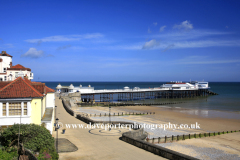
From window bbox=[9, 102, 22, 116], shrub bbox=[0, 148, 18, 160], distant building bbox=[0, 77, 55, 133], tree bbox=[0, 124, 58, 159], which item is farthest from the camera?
window bbox=[9, 102, 22, 116]

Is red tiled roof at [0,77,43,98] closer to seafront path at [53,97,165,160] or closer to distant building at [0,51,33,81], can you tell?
seafront path at [53,97,165,160]

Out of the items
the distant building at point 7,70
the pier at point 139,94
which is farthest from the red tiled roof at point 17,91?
the pier at point 139,94

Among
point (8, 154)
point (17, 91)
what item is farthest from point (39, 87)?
point (8, 154)

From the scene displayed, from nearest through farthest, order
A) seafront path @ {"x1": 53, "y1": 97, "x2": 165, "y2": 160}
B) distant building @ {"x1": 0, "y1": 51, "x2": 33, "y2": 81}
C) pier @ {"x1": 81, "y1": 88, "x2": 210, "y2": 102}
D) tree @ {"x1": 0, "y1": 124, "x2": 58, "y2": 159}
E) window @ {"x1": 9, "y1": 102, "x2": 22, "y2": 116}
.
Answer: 1. tree @ {"x1": 0, "y1": 124, "x2": 58, "y2": 159}
2. seafront path @ {"x1": 53, "y1": 97, "x2": 165, "y2": 160}
3. window @ {"x1": 9, "y1": 102, "x2": 22, "y2": 116}
4. distant building @ {"x1": 0, "y1": 51, "x2": 33, "y2": 81}
5. pier @ {"x1": 81, "y1": 88, "x2": 210, "y2": 102}

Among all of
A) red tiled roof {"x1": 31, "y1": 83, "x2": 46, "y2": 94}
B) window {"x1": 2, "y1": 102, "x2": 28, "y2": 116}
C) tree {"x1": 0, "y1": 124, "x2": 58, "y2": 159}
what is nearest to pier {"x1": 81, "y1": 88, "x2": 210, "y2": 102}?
red tiled roof {"x1": 31, "y1": 83, "x2": 46, "y2": 94}

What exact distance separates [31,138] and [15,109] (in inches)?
158

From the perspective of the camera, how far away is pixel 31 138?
496 inches

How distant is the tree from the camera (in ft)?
40.7

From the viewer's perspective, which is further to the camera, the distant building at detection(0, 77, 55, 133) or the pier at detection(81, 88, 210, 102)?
the pier at detection(81, 88, 210, 102)

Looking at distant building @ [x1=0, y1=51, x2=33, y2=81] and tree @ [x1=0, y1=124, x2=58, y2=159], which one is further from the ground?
distant building @ [x1=0, y1=51, x2=33, y2=81]

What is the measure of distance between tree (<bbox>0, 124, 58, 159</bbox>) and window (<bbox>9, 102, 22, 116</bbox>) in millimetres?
2826

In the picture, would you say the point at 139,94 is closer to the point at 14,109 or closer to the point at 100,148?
the point at 100,148

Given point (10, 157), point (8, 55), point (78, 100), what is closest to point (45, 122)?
point (10, 157)

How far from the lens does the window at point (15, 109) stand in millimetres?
15578
